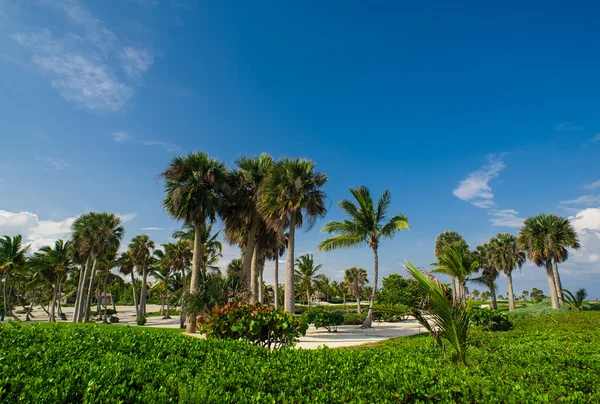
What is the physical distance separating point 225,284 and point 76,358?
446 inches

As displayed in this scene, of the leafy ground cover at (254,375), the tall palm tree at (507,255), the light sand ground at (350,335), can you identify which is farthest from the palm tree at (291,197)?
the tall palm tree at (507,255)

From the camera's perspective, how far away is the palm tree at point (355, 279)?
6471 centimetres

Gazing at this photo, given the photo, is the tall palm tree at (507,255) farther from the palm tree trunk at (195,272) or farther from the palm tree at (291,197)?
the palm tree trunk at (195,272)

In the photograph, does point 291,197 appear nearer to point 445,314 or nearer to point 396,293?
point 396,293

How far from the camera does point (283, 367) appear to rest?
388 centimetres

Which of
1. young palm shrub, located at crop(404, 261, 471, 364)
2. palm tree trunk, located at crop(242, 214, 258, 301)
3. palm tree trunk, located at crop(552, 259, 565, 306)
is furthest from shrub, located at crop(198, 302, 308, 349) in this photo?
palm tree trunk, located at crop(552, 259, 565, 306)

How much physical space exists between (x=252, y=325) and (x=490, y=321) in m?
13.5

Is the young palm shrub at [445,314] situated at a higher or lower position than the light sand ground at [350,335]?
higher

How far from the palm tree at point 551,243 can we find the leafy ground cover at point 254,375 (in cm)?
3664

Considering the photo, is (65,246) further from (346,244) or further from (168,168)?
(346,244)

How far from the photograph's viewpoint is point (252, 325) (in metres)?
8.30

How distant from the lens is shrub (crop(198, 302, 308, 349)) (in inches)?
333

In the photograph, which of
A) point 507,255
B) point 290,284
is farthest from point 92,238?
point 507,255

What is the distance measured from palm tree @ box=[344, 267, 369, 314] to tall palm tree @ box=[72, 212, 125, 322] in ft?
149
